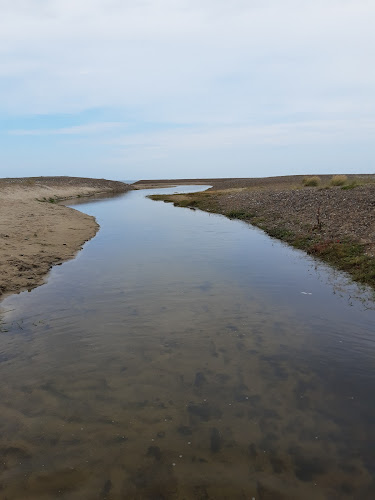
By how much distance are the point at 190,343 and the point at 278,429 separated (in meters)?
3.02

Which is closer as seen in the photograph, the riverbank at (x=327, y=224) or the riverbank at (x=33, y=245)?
the riverbank at (x=33, y=245)

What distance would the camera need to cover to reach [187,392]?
6.14 metres

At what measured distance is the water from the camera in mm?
4461

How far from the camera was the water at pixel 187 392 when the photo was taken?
4.46 metres

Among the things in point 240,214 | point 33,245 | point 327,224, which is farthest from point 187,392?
point 240,214

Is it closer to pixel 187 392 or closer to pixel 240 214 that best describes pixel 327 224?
pixel 240 214

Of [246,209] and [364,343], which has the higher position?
[246,209]

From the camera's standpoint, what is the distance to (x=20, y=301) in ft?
35.3

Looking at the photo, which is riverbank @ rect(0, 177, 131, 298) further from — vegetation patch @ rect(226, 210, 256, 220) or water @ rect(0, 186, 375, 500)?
vegetation patch @ rect(226, 210, 256, 220)

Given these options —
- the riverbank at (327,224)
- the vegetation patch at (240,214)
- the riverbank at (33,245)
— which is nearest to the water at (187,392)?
the riverbank at (33,245)

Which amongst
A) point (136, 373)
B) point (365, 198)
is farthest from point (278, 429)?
point (365, 198)

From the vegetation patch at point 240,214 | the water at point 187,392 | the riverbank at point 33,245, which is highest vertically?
the vegetation patch at point 240,214

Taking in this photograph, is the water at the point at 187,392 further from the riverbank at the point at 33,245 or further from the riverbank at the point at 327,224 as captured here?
the riverbank at the point at 327,224

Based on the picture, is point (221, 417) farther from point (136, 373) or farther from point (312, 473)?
point (136, 373)
